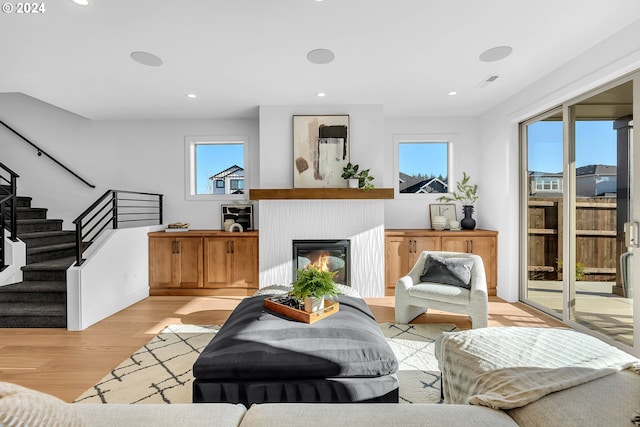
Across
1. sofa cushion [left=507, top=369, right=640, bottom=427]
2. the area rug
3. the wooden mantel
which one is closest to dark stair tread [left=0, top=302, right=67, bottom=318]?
the area rug

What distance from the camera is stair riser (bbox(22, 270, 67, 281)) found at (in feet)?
12.1

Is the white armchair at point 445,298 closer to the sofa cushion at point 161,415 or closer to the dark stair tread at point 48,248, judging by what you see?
the sofa cushion at point 161,415

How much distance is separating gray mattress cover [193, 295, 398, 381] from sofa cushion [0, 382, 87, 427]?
3.20ft

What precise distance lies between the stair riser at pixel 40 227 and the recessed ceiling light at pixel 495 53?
20.3 feet

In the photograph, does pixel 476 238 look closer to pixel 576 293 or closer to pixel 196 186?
pixel 576 293

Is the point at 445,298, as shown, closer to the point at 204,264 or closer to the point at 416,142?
the point at 416,142

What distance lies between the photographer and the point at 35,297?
3.44 metres

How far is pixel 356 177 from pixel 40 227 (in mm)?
4783

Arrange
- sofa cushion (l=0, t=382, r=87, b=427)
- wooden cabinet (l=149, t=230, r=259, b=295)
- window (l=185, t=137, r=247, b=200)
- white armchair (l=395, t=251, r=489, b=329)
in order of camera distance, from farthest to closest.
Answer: window (l=185, t=137, r=247, b=200), wooden cabinet (l=149, t=230, r=259, b=295), white armchair (l=395, t=251, r=489, b=329), sofa cushion (l=0, t=382, r=87, b=427)

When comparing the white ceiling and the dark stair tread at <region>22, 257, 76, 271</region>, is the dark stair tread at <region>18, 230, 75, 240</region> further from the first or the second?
the white ceiling

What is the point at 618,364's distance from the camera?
140 centimetres

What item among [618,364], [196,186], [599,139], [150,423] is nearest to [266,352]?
[150,423]

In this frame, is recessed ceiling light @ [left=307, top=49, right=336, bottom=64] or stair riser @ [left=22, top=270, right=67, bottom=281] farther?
stair riser @ [left=22, top=270, right=67, bottom=281]

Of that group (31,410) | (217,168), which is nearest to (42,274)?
(217,168)
